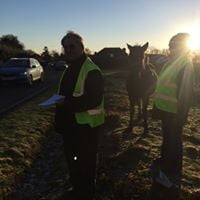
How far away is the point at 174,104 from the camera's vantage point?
5523 millimetres

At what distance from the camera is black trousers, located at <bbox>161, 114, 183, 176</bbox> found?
5613mm

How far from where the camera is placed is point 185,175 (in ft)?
22.6

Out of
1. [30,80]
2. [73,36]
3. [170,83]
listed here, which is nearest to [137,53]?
[170,83]

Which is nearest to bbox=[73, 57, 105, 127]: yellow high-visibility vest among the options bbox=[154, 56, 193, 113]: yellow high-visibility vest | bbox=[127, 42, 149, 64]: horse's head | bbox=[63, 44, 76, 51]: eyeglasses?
bbox=[63, 44, 76, 51]: eyeglasses

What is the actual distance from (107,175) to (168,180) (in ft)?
4.18

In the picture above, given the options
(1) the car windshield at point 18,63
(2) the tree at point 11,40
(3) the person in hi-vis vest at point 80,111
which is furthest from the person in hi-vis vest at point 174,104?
(2) the tree at point 11,40

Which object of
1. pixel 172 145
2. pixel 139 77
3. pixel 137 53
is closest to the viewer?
pixel 172 145

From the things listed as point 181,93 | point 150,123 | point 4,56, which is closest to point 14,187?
point 181,93

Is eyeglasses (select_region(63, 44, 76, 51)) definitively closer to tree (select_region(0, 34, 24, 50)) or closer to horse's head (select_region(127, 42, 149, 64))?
horse's head (select_region(127, 42, 149, 64))

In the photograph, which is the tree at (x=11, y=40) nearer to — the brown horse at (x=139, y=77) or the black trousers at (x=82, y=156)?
the brown horse at (x=139, y=77)

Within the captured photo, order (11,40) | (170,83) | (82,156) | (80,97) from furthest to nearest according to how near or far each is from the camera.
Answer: (11,40), (170,83), (82,156), (80,97)

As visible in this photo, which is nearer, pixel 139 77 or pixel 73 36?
pixel 73 36

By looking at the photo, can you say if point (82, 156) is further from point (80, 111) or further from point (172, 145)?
point (172, 145)

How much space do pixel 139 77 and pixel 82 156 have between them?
18.3 feet
